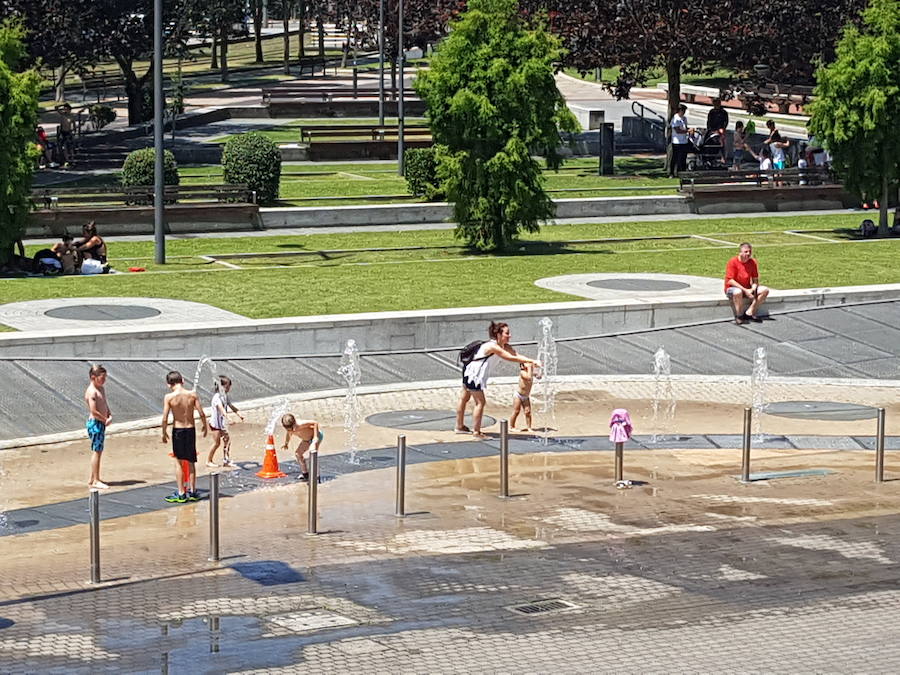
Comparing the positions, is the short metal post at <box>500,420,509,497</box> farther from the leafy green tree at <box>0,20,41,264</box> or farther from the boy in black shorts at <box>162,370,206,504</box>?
the leafy green tree at <box>0,20,41,264</box>

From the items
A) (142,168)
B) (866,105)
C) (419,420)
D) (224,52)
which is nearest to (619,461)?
(419,420)

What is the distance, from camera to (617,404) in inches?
901

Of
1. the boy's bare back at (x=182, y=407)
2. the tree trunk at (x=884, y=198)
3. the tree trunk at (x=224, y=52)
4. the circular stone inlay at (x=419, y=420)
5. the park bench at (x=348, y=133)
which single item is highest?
the tree trunk at (x=224, y=52)

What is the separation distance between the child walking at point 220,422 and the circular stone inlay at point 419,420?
2.78 m

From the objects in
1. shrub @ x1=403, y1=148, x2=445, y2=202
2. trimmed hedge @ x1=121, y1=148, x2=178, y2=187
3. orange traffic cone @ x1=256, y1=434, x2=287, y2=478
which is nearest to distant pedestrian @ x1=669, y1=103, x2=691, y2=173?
shrub @ x1=403, y1=148, x2=445, y2=202

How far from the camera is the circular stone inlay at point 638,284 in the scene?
28141 millimetres

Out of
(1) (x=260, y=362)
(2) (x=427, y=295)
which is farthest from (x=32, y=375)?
(2) (x=427, y=295)

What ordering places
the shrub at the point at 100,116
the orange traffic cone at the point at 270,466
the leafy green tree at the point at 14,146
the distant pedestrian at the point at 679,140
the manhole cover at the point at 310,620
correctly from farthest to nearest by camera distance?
the shrub at the point at 100,116
the distant pedestrian at the point at 679,140
the leafy green tree at the point at 14,146
the orange traffic cone at the point at 270,466
the manhole cover at the point at 310,620

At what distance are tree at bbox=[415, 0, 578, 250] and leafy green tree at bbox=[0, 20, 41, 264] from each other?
6.97 metres

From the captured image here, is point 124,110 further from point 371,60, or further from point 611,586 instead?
point 611,586

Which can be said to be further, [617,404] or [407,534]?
[617,404]

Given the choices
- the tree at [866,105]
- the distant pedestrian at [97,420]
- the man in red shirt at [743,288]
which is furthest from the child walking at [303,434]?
the tree at [866,105]

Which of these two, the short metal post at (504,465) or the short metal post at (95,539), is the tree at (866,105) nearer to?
the short metal post at (504,465)

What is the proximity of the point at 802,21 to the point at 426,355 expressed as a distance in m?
28.2
